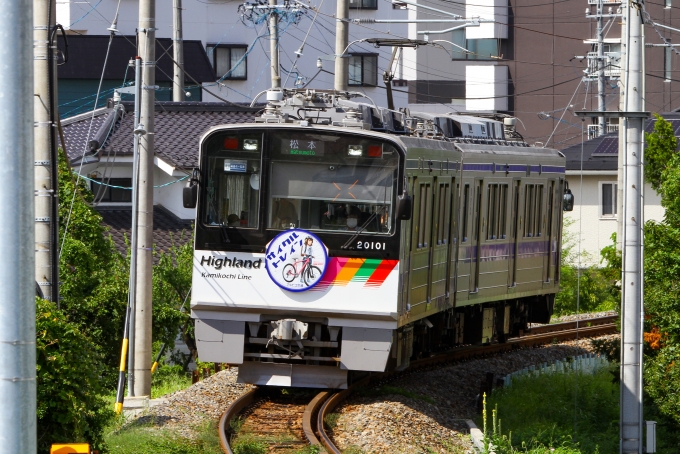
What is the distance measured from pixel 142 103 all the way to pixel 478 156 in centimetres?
455

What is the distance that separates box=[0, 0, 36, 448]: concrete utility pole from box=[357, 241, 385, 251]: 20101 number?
7.57 m

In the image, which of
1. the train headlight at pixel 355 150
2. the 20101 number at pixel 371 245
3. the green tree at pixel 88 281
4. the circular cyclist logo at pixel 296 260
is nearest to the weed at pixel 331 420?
the circular cyclist logo at pixel 296 260

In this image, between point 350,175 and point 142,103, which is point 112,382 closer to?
point 142,103

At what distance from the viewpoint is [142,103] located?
45.5 ft

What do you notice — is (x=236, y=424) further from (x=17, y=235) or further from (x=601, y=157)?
(x=601, y=157)

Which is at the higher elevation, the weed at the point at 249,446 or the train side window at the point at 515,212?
the train side window at the point at 515,212

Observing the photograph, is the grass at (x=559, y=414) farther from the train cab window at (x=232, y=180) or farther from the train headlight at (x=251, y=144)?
the train headlight at (x=251, y=144)

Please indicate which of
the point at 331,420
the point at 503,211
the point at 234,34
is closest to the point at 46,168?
the point at 331,420

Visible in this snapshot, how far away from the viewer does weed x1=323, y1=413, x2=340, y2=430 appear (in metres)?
11.8

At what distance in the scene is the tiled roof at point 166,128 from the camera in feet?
85.0

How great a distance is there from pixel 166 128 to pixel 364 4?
813 inches

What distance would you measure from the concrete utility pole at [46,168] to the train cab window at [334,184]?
2.42 meters

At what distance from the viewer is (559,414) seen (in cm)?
1445

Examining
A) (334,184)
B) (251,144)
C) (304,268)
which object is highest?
(251,144)
